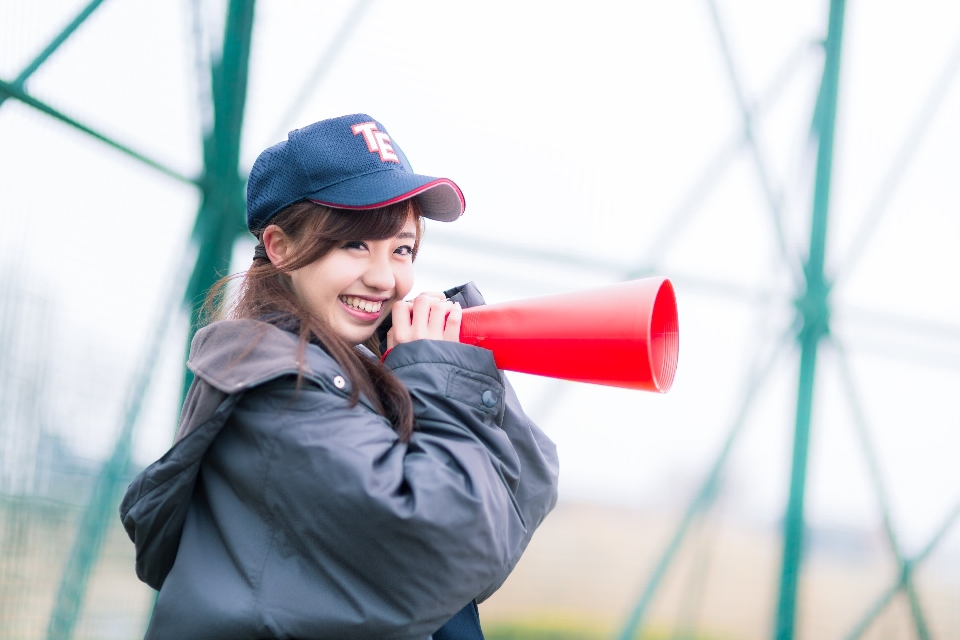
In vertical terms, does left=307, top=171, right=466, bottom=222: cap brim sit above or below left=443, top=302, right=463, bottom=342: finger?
above

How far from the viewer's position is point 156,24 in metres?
2.42

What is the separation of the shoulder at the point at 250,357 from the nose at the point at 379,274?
18 centimetres

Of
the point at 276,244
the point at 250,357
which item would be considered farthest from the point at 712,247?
the point at 250,357

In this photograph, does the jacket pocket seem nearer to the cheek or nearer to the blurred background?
the cheek

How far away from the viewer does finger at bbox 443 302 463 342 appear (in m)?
1.25

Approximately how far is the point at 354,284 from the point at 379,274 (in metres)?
0.04

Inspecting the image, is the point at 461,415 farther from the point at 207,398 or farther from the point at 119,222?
the point at 119,222

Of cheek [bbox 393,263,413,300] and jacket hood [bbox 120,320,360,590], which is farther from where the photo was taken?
cheek [bbox 393,263,413,300]

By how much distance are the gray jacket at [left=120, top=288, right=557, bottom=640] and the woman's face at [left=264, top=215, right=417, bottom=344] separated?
17cm

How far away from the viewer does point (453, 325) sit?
126 centimetres

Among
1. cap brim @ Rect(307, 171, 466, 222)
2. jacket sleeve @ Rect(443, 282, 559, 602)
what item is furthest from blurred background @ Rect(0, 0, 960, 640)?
jacket sleeve @ Rect(443, 282, 559, 602)

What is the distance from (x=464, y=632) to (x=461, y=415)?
0.37 m

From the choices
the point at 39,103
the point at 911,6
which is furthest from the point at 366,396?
the point at 911,6

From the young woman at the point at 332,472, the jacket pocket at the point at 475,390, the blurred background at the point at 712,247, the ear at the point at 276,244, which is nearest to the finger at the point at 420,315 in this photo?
the young woman at the point at 332,472
